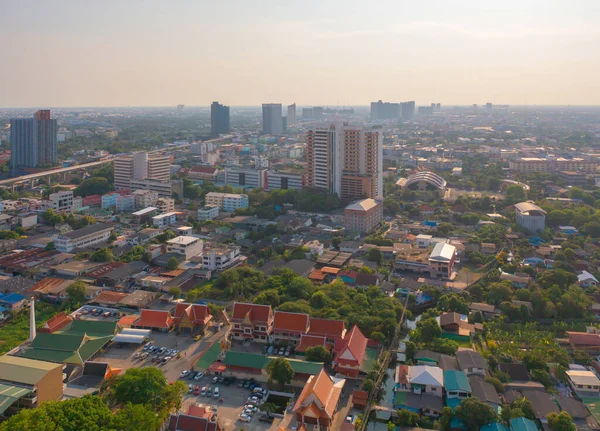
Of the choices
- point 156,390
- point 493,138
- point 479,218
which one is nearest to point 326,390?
point 156,390

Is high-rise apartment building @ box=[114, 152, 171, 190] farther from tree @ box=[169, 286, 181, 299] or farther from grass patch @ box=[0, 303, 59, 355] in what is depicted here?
tree @ box=[169, 286, 181, 299]

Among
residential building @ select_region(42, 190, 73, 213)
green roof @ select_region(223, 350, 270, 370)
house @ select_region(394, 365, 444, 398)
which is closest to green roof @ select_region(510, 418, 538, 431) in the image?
house @ select_region(394, 365, 444, 398)

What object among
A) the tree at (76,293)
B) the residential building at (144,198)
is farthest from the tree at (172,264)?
the residential building at (144,198)

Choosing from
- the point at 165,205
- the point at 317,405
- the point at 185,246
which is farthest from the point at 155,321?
the point at 165,205

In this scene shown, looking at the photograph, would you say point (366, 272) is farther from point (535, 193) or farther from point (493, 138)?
point (493, 138)

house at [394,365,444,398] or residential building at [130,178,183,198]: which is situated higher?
residential building at [130,178,183,198]

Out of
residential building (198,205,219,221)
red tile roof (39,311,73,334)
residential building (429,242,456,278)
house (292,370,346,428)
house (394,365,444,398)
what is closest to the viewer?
house (292,370,346,428)

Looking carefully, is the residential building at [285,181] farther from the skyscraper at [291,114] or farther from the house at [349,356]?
the skyscraper at [291,114]
